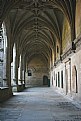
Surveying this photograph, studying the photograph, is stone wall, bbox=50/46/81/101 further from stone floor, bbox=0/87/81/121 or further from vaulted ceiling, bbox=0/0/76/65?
vaulted ceiling, bbox=0/0/76/65

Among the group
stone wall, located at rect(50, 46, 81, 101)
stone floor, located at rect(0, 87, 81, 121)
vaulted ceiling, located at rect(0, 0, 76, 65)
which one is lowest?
stone floor, located at rect(0, 87, 81, 121)

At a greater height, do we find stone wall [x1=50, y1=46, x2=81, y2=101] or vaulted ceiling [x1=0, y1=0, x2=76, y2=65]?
vaulted ceiling [x1=0, y1=0, x2=76, y2=65]

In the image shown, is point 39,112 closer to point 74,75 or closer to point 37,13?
point 74,75

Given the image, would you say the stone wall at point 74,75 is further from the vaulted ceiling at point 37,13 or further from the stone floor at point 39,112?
the vaulted ceiling at point 37,13

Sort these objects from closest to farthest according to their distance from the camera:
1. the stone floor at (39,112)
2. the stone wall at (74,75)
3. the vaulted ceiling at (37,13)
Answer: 1. the stone floor at (39,112)
2. the stone wall at (74,75)
3. the vaulted ceiling at (37,13)

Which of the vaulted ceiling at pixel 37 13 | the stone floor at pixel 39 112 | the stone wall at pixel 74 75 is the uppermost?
the vaulted ceiling at pixel 37 13

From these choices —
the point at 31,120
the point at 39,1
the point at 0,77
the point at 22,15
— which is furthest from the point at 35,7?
the point at 31,120

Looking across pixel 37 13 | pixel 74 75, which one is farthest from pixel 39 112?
pixel 37 13

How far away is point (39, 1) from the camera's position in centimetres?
1833

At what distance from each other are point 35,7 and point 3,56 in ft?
15.6

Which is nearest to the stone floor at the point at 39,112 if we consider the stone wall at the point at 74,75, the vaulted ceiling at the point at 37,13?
the stone wall at the point at 74,75

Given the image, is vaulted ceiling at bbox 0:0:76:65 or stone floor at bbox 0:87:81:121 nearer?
stone floor at bbox 0:87:81:121

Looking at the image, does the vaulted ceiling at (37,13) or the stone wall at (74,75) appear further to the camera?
the vaulted ceiling at (37,13)

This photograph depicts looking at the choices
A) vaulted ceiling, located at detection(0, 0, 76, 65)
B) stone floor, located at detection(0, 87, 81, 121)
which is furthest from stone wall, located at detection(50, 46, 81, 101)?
vaulted ceiling, located at detection(0, 0, 76, 65)
